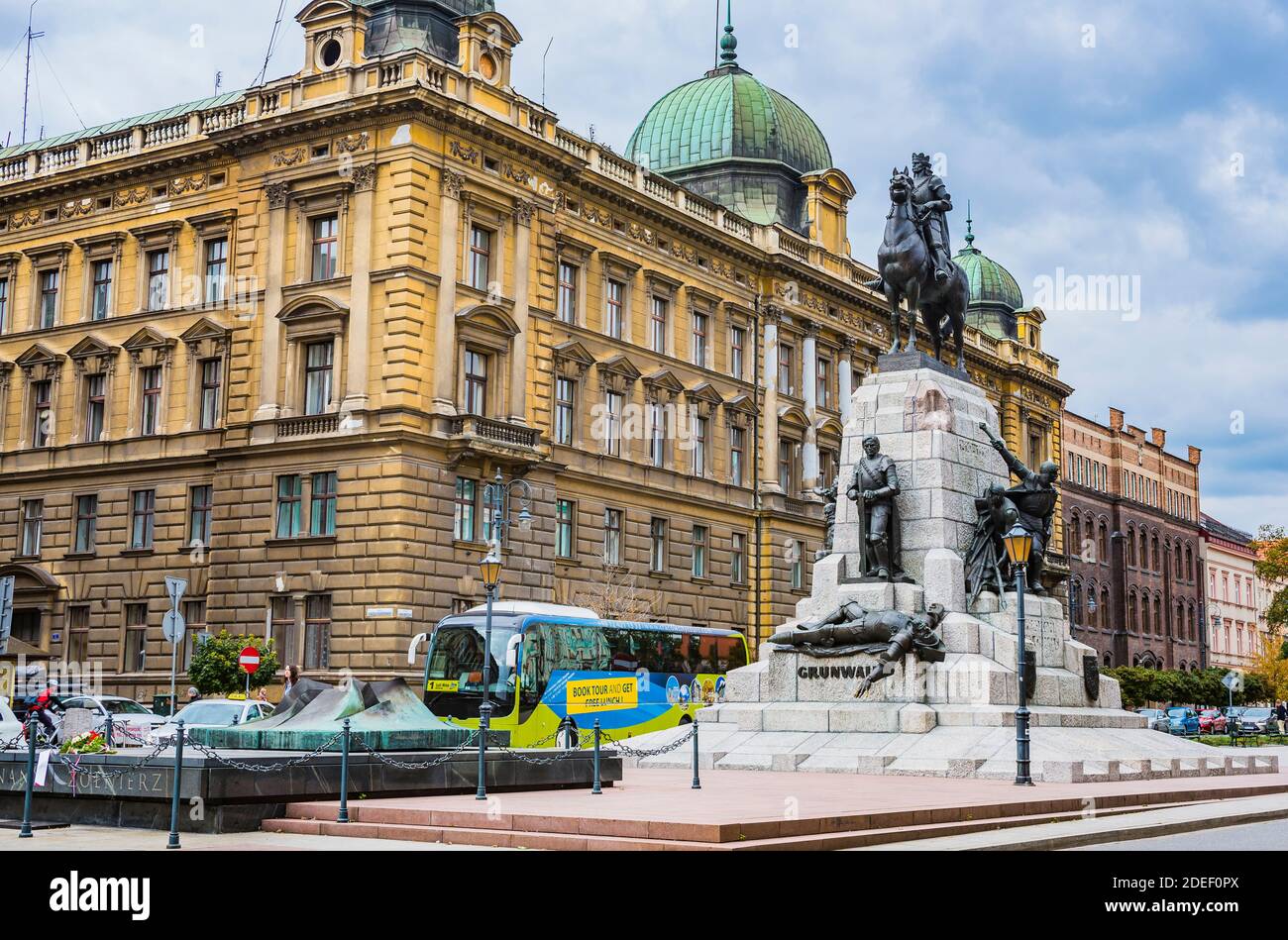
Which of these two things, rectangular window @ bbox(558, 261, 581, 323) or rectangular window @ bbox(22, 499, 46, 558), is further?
rectangular window @ bbox(22, 499, 46, 558)

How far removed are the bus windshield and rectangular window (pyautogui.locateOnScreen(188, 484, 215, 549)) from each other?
1589cm

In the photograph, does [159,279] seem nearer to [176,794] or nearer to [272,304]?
[272,304]

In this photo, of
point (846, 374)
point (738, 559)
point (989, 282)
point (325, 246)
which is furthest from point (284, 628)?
point (989, 282)

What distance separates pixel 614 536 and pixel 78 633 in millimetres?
18190

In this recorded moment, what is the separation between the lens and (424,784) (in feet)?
63.3

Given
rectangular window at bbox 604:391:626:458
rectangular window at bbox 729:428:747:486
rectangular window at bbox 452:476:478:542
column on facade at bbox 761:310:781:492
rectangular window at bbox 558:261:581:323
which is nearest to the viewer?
rectangular window at bbox 452:476:478:542

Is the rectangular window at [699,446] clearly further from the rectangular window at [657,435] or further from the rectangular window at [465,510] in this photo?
the rectangular window at [465,510]

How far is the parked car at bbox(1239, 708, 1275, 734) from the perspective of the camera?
67.8 metres

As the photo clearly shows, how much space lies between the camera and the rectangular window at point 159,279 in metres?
51.9

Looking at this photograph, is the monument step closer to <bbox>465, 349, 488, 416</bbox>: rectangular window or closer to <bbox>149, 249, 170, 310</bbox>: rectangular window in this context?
<bbox>465, 349, 488, 416</bbox>: rectangular window

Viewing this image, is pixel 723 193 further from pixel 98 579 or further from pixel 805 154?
pixel 98 579

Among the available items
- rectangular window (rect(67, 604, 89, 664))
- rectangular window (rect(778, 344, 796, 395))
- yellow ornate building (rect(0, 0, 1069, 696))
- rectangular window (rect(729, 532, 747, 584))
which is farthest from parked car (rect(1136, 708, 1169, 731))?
rectangular window (rect(67, 604, 89, 664))
